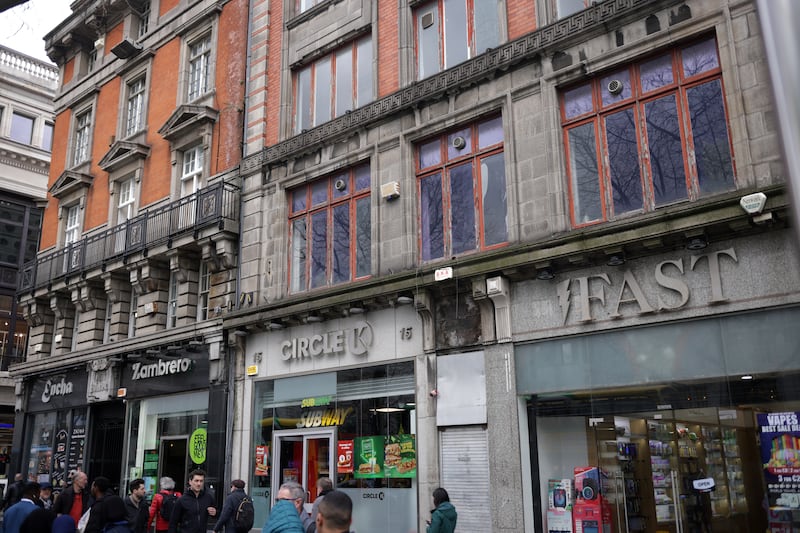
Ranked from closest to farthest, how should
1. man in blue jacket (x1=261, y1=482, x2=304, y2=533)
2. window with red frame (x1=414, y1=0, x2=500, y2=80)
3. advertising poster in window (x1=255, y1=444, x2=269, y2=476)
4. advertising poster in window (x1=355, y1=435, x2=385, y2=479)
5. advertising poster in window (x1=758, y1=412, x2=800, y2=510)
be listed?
man in blue jacket (x1=261, y1=482, x2=304, y2=533) → advertising poster in window (x1=758, y1=412, x2=800, y2=510) → advertising poster in window (x1=355, y1=435, x2=385, y2=479) → window with red frame (x1=414, y1=0, x2=500, y2=80) → advertising poster in window (x1=255, y1=444, x2=269, y2=476)

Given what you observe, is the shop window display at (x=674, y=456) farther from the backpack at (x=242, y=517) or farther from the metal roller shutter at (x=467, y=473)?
the backpack at (x=242, y=517)

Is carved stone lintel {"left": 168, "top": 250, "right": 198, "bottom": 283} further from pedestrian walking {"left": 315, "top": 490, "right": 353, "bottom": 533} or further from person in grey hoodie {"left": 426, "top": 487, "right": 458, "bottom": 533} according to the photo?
pedestrian walking {"left": 315, "top": 490, "right": 353, "bottom": 533}

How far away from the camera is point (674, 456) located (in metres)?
10.7

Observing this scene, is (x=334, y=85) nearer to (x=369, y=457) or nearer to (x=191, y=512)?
(x=369, y=457)

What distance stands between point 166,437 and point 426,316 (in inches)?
381

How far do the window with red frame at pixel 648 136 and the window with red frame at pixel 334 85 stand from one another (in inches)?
223

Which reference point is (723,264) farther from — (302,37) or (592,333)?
(302,37)

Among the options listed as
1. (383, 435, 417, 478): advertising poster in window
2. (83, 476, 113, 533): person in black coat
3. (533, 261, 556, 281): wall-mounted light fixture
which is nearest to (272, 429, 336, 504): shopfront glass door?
(383, 435, 417, 478): advertising poster in window

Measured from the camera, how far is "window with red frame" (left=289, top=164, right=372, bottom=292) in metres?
16.1

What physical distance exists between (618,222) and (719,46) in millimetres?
3129

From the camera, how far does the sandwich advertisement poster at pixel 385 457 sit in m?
13.8

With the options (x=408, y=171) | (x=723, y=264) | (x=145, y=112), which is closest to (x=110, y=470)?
(x=145, y=112)

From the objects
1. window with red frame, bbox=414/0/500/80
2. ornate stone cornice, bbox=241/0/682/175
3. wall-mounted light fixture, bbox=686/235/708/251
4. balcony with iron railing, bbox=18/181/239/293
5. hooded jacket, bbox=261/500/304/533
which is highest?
window with red frame, bbox=414/0/500/80

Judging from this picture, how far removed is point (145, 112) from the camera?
23.4 metres
